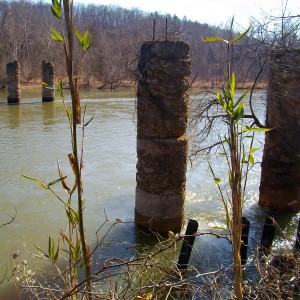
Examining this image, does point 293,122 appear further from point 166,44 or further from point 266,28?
point 166,44

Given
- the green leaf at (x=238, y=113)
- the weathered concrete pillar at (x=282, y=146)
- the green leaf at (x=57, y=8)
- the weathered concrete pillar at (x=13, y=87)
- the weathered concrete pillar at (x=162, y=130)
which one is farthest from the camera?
the weathered concrete pillar at (x=13, y=87)

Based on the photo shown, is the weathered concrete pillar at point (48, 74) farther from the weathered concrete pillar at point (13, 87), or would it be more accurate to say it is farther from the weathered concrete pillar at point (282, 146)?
the weathered concrete pillar at point (282, 146)

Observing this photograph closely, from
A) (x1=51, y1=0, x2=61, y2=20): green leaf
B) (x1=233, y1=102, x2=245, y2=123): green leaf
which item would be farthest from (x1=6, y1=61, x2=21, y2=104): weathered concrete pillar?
(x1=233, y1=102, x2=245, y2=123): green leaf

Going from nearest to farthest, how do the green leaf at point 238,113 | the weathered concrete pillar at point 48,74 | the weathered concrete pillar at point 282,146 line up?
the green leaf at point 238,113
the weathered concrete pillar at point 282,146
the weathered concrete pillar at point 48,74

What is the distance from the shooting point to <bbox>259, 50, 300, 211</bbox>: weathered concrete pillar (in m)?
6.64

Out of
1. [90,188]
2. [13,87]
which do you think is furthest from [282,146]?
[13,87]

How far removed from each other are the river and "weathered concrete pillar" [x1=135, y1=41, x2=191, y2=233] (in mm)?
572

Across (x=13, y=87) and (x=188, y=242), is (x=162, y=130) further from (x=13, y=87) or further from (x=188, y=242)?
(x=13, y=87)

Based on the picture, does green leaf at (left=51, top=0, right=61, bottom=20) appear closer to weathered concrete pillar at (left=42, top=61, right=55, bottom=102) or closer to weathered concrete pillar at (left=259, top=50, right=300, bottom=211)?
weathered concrete pillar at (left=259, top=50, right=300, bottom=211)

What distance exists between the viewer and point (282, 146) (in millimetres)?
6957


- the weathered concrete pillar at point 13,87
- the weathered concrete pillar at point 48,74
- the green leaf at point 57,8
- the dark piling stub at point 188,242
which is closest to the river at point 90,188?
the dark piling stub at point 188,242

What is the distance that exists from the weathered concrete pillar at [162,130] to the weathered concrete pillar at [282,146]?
5.88 ft

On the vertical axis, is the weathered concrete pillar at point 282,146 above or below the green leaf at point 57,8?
below

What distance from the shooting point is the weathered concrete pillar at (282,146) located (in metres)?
6.64
